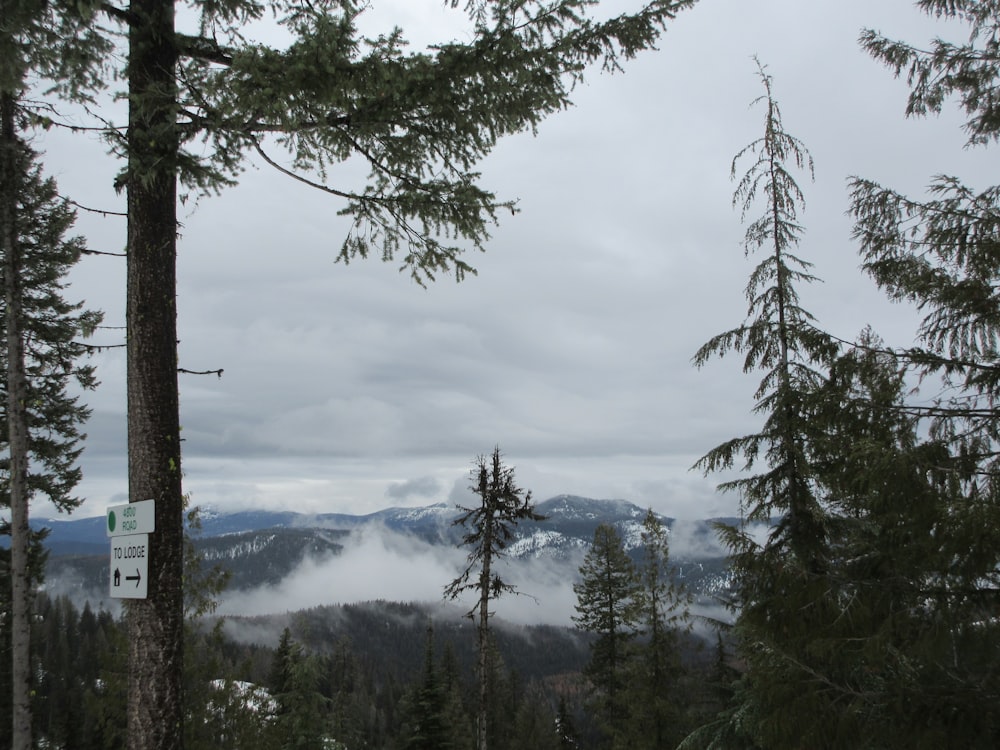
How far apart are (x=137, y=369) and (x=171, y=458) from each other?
73 centimetres

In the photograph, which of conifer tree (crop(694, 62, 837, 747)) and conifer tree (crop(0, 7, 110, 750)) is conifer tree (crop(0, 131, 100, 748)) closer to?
conifer tree (crop(0, 7, 110, 750))

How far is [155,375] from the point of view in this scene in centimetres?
484

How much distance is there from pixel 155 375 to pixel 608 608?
2627cm

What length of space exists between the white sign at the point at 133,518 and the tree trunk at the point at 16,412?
6.99 meters

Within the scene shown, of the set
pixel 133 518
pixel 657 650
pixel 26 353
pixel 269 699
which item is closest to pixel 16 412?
pixel 26 353

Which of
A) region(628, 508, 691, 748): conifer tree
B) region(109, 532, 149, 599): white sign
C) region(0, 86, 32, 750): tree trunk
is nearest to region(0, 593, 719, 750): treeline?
region(628, 508, 691, 748): conifer tree

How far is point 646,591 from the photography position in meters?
23.5

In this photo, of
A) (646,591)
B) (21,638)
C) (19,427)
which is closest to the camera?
(21,638)

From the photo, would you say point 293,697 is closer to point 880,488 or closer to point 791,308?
point 791,308

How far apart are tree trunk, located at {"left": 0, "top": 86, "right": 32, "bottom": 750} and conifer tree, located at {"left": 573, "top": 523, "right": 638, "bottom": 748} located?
2046 centimetres

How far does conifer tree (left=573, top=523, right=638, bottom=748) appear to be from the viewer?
88.3ft

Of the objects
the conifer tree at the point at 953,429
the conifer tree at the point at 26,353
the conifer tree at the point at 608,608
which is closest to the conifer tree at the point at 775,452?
the conifer tree at the point at 953,429

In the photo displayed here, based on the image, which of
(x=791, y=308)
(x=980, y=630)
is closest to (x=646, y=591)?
(x=791, y=308)

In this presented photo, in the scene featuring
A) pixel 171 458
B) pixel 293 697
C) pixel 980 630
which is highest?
pixel 171 458
